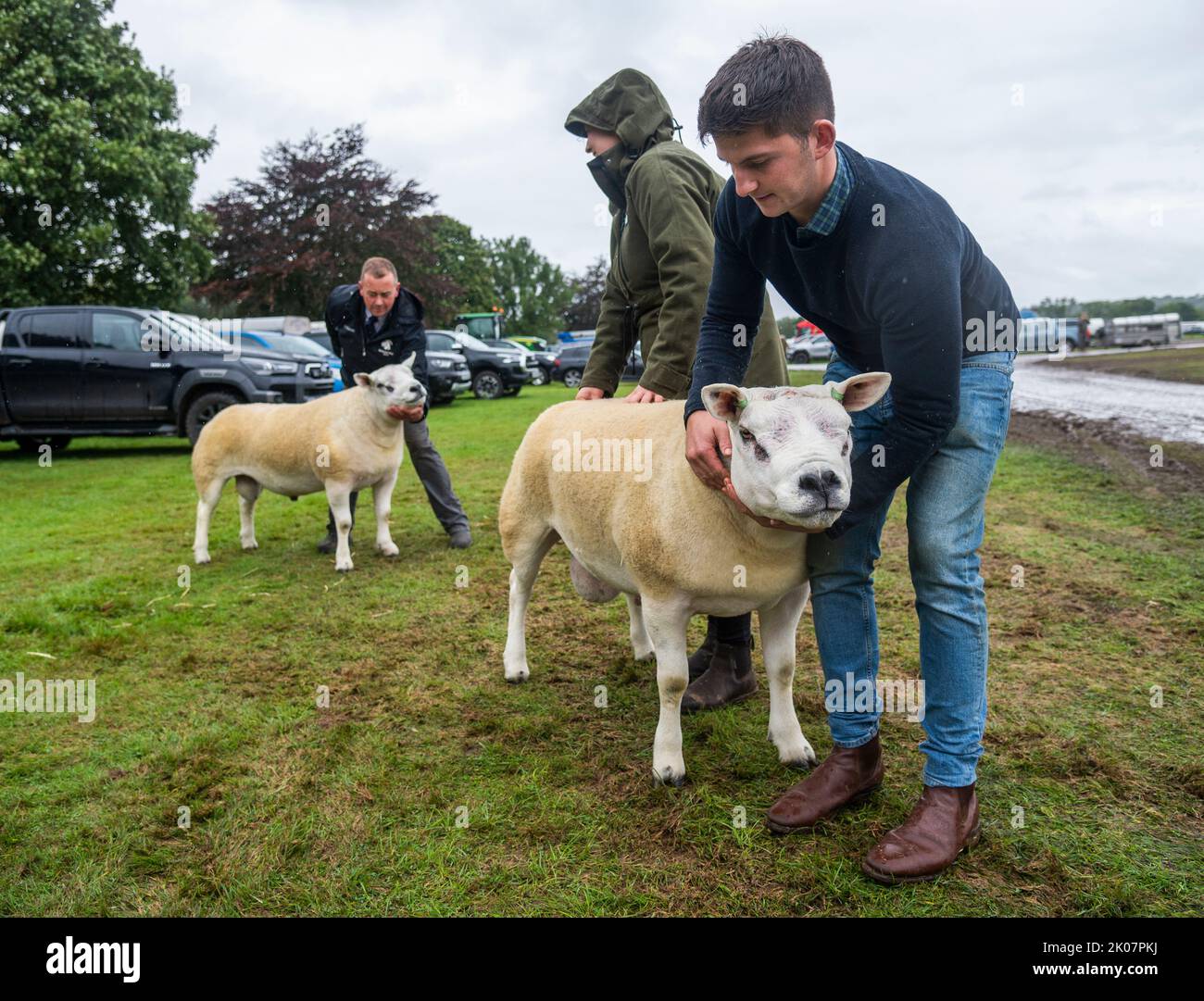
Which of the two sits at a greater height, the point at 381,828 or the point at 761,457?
the point at 761,457

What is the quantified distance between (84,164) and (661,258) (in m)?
20.5

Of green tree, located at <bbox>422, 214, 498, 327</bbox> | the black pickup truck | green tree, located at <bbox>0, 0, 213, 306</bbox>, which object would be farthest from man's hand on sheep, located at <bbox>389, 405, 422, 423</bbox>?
green tree, located at <bbox>422, 214, 498, 327</bbox>

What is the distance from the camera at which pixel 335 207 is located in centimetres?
3434

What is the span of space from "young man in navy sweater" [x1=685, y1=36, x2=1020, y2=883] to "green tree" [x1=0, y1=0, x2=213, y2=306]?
18695 millimetres

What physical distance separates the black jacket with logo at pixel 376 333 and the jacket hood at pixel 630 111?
353cm

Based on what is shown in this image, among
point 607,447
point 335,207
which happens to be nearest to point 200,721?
point 607,447

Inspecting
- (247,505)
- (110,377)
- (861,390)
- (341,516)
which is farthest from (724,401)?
(110,377)

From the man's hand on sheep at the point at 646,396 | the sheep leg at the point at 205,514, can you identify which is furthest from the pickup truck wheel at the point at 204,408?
the man's hand on sheep at the point at 646,396

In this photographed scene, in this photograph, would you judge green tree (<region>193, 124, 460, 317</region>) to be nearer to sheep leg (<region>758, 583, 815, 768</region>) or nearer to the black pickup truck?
the black pickup truck

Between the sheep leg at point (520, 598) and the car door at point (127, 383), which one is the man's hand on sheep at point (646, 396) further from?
the car door at point (127, 383)

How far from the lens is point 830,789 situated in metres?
2.80

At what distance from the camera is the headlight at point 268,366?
1271 centimetres
